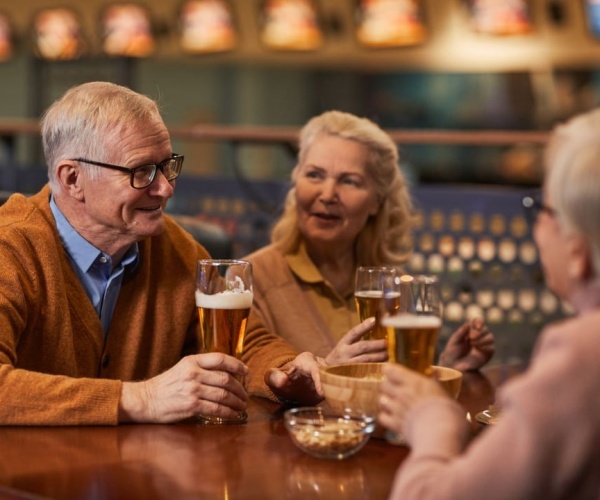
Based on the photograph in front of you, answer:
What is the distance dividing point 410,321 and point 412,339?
0.10 feet

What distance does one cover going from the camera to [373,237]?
3.44m

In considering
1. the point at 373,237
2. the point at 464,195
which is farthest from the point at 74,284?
the point at 464,195

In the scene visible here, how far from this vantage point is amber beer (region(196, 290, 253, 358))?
2146 millimetres

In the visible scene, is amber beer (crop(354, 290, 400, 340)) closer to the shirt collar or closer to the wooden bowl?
the wooden bowl

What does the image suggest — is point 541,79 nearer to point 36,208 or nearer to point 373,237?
point 373,237

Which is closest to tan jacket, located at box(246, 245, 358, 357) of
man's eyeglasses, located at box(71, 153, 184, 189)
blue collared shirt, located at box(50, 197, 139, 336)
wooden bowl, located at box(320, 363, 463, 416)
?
blue collared shirt, located at box(50, 197, 139, 336)

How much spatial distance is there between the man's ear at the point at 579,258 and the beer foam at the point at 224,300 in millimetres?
893

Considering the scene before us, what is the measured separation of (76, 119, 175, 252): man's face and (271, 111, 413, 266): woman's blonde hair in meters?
0.83

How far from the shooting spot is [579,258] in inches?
54.7

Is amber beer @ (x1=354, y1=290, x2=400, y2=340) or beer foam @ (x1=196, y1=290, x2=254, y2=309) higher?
beer foam @ (x1=196, y1=290, x2=254, y2=309)

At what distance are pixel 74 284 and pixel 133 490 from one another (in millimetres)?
866

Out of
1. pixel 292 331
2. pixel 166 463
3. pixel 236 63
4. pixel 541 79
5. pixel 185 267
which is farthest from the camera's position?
pixel 236 63

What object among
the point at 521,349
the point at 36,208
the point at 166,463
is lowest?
the point at 521,349

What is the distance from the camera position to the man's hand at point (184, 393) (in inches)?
82.6
